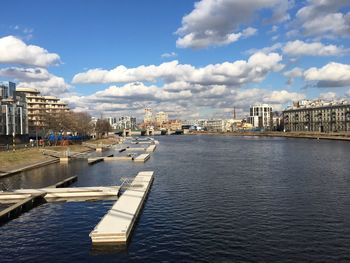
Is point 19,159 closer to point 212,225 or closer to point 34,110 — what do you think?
point 212,225

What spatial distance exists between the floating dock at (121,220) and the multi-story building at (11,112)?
81096 millimetres

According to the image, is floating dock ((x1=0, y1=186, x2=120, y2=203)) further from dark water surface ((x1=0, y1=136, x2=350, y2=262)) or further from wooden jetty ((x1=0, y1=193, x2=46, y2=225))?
dark water surface ((x1=0, y1=136, x2=350, y2=262))

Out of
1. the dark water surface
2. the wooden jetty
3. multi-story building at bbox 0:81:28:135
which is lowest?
the dark water surface

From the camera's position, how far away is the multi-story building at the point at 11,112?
402ft

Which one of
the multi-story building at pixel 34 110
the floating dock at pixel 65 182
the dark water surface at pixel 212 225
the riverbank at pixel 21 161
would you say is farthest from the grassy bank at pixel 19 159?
the multi-story building at pixel 34 110

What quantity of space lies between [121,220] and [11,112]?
107259 mm

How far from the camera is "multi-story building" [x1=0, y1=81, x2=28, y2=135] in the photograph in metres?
122

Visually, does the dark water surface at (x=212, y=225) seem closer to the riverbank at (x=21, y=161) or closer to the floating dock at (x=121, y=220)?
the floating dock at (x=121, y=220)

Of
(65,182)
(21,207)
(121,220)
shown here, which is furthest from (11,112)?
(121,220)

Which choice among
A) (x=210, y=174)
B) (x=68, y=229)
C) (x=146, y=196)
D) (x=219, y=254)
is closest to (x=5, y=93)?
(x=210, y=174)

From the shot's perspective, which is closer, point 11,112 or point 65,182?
point 65,182

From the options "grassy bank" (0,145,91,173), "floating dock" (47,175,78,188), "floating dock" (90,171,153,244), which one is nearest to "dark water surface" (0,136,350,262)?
"floating dock" (90,171,153,244)

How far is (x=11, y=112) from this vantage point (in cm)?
12681

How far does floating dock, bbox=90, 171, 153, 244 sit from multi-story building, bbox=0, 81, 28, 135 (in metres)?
81.1
